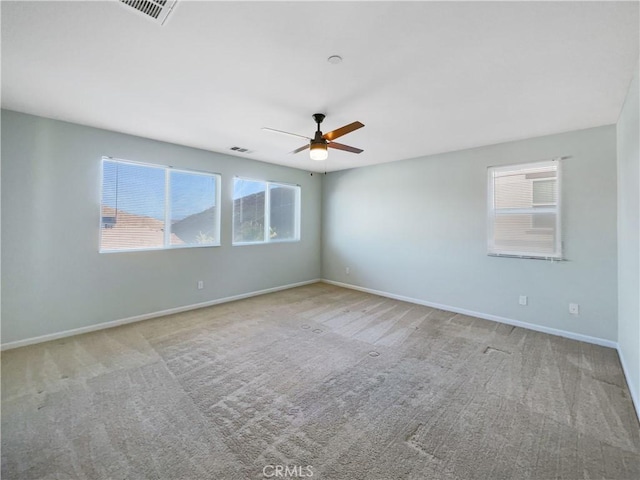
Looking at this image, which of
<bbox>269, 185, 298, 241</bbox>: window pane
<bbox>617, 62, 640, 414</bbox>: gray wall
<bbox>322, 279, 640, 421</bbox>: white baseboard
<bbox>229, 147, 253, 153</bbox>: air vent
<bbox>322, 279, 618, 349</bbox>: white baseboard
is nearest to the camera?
<bbox>617, 62, 640, 414</bbox>: gray wall

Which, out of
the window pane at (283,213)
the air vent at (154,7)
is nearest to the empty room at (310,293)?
the air vent at (154,7)

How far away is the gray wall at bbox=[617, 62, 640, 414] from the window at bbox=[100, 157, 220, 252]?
499 centimetres

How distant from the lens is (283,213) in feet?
18.8

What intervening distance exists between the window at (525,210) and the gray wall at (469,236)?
102 millimetres

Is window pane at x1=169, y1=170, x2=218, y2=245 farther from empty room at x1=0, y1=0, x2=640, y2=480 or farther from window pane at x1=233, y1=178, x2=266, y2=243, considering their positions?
window pane at x1=233, y1=178, x2=266, y2=243

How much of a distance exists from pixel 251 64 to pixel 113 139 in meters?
2.68

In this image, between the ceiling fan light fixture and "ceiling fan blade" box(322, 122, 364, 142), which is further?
the ceiling fan light fixture

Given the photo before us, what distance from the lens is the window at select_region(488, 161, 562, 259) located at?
347 cm

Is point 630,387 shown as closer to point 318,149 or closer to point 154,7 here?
point 318,149

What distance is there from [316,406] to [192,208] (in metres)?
3.58

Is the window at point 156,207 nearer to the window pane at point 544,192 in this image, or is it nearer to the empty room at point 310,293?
the empty room at point 310,293

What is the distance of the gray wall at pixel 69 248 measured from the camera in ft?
9.61

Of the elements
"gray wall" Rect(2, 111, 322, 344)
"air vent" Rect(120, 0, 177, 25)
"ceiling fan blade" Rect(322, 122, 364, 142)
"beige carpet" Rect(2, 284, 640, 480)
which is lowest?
"beige carpet" Rect(2, 284, 640, 480)

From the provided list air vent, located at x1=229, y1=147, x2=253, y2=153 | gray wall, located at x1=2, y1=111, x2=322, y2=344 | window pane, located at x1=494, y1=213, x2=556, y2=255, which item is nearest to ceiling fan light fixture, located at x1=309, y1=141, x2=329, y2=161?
air vent, located at x1=229, y1=147, x2=253, y2=153
